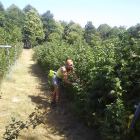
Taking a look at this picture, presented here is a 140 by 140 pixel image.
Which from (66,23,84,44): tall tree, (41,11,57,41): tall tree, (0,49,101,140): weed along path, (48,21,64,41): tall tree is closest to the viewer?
(0,49,101,140): weed along path

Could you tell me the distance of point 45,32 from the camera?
1988 inches

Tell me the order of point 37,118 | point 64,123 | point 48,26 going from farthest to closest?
point 48,26 < point 64,123 < point 37,118

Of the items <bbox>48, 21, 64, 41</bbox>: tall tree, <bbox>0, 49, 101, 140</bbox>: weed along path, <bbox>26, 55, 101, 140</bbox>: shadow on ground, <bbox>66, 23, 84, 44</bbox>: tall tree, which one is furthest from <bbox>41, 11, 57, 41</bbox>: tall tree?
<bbox>26, 55, 101, 140</bbox>: shadow on ground

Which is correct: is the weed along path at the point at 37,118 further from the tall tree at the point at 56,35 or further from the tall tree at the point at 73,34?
the tall tree at the point at 73,34

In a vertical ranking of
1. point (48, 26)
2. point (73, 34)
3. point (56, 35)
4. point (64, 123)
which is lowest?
point (64, 123)

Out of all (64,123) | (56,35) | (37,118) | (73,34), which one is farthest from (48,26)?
(37,118)

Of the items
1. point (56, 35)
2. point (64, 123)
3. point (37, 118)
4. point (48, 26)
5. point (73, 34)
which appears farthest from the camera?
point (48, 26)

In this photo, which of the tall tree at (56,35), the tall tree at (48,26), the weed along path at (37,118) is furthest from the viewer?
the tall tree at (48,26)

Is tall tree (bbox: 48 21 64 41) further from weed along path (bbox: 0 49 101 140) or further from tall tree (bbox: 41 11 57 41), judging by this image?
weed along path (bbox: 0 49 101 140)

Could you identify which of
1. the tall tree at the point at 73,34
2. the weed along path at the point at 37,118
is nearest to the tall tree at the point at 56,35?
the tall tree at the point at 73,34

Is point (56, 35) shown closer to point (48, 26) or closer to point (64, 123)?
point (48, 26)

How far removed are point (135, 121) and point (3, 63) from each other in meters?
6.96

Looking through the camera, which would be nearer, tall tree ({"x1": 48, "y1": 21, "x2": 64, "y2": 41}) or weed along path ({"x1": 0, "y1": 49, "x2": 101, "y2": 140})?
weed along path ({"x1": 0, "y1": 49, "x2": 101, "y2": 140})

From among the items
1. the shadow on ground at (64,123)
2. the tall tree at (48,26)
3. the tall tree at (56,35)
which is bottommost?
the shadow on ground at (64,123)
